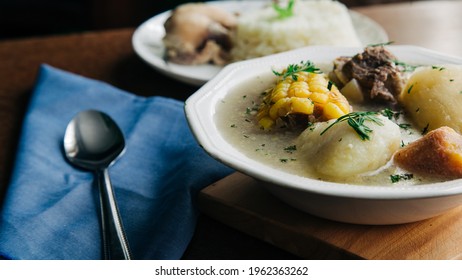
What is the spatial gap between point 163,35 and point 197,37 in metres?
A: 0.26

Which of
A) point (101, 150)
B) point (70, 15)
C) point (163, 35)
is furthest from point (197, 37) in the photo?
point (70, 15)

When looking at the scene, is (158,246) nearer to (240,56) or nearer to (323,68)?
(323,68)

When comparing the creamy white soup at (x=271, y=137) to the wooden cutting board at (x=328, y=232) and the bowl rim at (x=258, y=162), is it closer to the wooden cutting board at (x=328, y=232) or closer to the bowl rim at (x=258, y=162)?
the bowl rim at (x=258, y=162)

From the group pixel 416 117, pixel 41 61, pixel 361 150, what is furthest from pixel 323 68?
pixel 41 61

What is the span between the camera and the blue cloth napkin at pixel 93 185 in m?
1.19

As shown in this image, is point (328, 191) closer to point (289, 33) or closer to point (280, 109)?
point (280, 109)

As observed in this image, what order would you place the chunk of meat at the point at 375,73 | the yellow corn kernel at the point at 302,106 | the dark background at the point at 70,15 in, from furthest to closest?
the dark background at the point at 70,15 → the chunk of meat at the point at 375,73 → the yellow corn kernel at the point at 302,106

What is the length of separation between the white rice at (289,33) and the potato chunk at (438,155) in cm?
107

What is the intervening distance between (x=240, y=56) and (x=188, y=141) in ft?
2.20

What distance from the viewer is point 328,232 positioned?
1.12 m

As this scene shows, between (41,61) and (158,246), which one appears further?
(41,61)

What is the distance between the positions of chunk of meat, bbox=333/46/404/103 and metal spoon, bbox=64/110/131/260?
0.60 meters

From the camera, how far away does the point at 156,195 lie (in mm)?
1345

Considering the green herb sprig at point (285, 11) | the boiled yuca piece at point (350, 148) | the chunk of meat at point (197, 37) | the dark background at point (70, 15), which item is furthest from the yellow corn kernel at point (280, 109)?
the dark background at point (70, 15)
